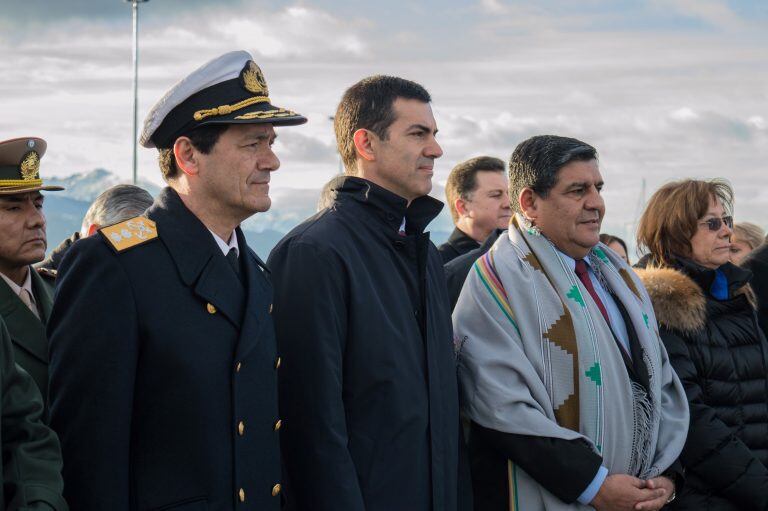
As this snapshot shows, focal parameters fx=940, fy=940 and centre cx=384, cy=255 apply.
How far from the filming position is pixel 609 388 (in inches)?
154

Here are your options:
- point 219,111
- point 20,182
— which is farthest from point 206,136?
point 20,182

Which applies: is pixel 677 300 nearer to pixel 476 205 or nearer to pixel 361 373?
pixel 361 373

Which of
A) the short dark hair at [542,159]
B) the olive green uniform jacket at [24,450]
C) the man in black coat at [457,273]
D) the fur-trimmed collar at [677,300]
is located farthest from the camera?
the man in black coat at [457,273]

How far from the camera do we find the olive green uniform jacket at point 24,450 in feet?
8.58

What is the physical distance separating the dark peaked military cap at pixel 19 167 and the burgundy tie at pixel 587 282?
236 cm

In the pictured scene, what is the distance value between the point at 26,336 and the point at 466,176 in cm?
417

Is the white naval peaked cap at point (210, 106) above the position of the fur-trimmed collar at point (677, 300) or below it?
above

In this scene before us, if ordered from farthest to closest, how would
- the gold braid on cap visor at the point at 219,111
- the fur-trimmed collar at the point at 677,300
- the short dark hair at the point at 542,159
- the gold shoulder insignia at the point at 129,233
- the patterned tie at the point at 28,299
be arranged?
the fur-trimmed collar at the point at 677,300 < the short dark hair at the point at 542,159 < the patterned tie at the point at 28,299 < the gold braid on cap visor at the point at 219,111 < the gold shoulder insignia at the point at 129,233

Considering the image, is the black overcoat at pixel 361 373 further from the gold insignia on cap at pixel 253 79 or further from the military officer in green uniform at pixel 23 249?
the military officer in green uniform at pixel 23 249

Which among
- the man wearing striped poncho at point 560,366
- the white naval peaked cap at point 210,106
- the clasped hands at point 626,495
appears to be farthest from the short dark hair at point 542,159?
the white naval peaked cap at point 210,106

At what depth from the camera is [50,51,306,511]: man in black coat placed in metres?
2.70

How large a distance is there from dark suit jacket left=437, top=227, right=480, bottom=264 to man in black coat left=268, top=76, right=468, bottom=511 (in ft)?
10.4

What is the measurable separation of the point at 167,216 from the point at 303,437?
0.88 metres

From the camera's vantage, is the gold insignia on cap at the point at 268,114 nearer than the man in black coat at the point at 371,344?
Yes
